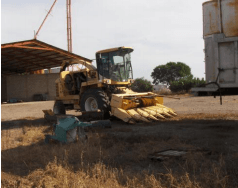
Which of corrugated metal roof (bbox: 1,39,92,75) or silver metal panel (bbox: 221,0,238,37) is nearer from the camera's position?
silver metal panel (bbox: 221,0,238,37)

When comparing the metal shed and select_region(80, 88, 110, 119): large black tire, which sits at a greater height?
the metal shed

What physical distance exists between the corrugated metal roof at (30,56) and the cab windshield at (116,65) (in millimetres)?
11668

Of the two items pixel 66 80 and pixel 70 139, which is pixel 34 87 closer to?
pixel 66 80

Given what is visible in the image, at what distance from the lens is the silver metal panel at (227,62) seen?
7.88m

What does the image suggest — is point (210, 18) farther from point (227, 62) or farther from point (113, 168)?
point (113, 168)

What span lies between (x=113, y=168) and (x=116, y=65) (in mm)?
8151

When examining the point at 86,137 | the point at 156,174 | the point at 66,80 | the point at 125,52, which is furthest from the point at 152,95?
the point at 156,174

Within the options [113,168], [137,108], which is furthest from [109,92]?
[113,168]

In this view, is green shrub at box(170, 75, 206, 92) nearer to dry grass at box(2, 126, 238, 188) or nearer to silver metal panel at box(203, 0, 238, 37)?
silver metal panel at box(203, 0, 238, 37)

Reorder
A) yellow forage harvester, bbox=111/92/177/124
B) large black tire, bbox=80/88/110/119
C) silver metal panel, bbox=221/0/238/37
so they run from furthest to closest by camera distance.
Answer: large black tire, bbox=80/88/110/119, yellow forage harvester, bbox=111/92/177/124, silver metal panel, bbox=221/0/238/37

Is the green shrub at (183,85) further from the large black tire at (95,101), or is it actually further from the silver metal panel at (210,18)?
the silver metal panel at (210,18)

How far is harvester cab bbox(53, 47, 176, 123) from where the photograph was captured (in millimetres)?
11484

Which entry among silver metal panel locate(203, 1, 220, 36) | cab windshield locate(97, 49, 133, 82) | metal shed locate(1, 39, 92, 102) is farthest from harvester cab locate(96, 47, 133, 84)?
metal shed locate(1, 39, 92, 102)

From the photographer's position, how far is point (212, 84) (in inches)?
322
